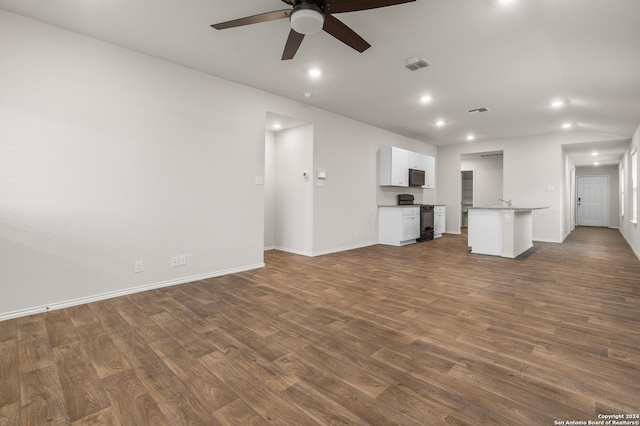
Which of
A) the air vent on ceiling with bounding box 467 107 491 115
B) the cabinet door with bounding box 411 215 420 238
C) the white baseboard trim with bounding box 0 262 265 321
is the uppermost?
the air vent on ceiling with bounding box 467 107 491 115

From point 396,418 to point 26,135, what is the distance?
376cm

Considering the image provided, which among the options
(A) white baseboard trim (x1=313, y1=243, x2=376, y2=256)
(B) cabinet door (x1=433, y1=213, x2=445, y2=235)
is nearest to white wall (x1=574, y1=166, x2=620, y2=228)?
(B) cabinet door (x1=433, y1=213, x2=445, y2=235)

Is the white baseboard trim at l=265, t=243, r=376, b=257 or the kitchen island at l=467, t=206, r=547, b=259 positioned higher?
the kitchen island at l=467, t=206, r=547, b=259

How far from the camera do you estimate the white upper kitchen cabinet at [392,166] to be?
6.72 m

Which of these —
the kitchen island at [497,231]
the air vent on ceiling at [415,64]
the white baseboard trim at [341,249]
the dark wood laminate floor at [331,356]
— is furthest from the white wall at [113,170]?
the kitchen island at [497,231]

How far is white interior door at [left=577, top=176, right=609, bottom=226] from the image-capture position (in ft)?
38.5

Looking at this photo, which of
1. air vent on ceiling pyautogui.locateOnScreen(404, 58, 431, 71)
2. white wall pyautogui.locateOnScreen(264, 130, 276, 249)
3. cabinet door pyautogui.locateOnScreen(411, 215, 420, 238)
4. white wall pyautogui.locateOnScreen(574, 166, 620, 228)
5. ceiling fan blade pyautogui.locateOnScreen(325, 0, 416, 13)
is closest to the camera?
ceiling fan blade pyautogui.locateOnScreen(325, 0, 416, 13)

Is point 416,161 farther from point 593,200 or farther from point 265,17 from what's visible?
point 593,200

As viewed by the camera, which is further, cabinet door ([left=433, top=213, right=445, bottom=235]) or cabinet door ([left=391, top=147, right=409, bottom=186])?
cabinet door ([left=433, top=213, right=445, bottom=235])

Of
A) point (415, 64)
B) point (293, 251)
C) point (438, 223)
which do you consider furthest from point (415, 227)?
point (415, 64)

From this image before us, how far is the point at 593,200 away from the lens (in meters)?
12.1

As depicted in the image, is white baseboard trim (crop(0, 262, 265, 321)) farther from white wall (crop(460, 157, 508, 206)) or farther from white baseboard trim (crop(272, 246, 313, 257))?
white wall (crop(460, 157, 508, 206))

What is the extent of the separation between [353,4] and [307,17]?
34cm

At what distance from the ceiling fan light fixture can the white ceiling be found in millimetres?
503
